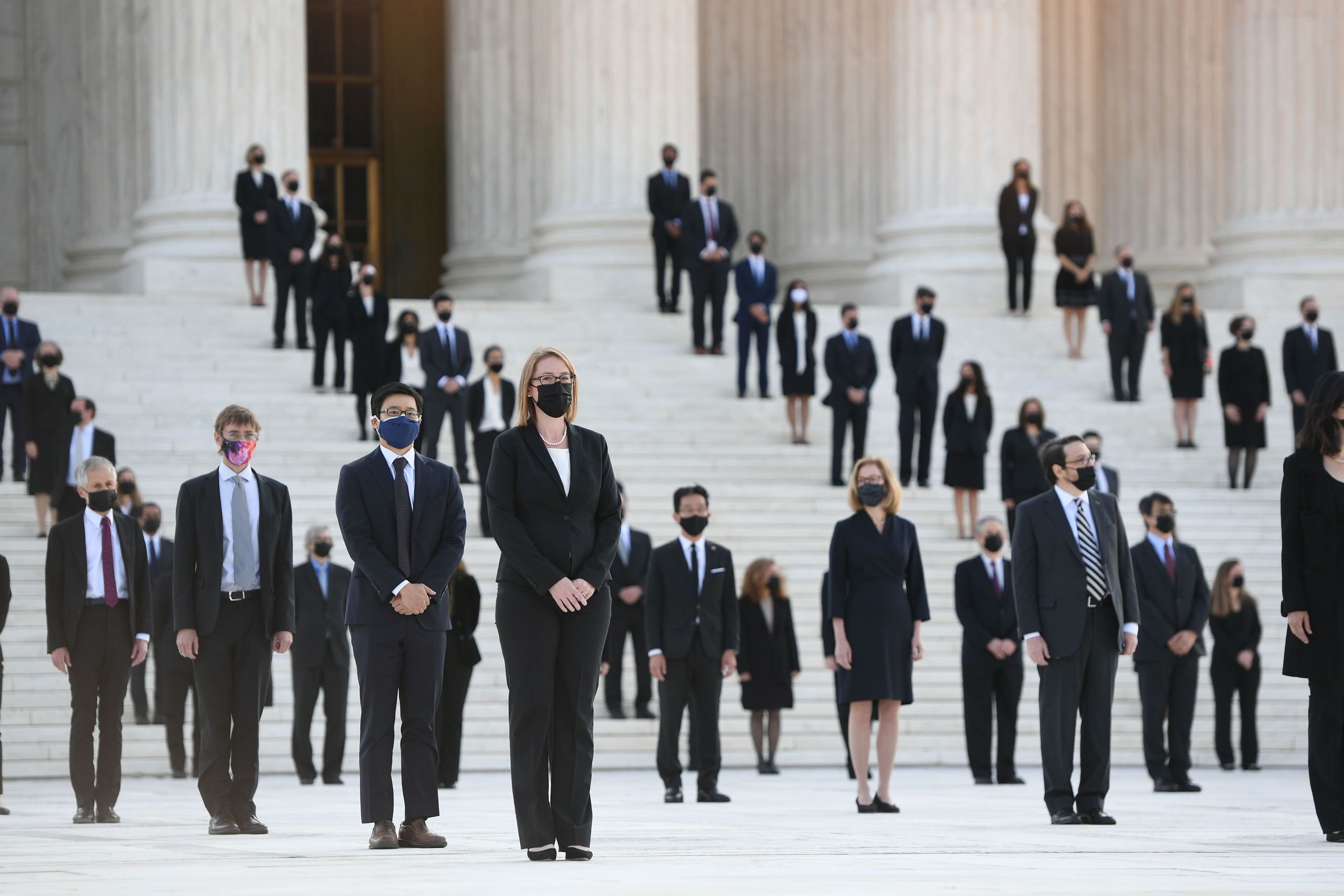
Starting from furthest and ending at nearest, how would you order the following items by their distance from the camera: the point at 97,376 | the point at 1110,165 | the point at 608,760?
the point at 1110,165, the point at 97,376, the point at 608,760

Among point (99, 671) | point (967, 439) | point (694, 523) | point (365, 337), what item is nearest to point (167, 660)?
point (99, 671)

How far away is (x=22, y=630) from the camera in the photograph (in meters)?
16.7

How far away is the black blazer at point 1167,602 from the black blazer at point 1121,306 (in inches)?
386

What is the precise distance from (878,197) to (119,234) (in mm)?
10215

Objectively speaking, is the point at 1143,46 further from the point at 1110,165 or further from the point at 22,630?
the point at 22,630

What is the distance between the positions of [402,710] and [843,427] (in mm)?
12718

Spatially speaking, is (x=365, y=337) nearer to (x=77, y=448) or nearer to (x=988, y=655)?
(x=77, y=448)

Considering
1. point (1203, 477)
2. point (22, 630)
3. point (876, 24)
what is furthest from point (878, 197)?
point (22, 630)

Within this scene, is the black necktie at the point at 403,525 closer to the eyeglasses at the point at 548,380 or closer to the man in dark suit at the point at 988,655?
the eyeglasses at the point at 548,380

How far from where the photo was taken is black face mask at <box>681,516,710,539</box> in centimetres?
1297

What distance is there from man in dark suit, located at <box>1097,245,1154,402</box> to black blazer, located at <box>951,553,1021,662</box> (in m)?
9.42

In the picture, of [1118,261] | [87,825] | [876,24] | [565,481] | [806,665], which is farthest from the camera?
[876,24]

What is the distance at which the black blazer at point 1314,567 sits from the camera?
911 cm

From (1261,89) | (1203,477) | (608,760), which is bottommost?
(608,760)
